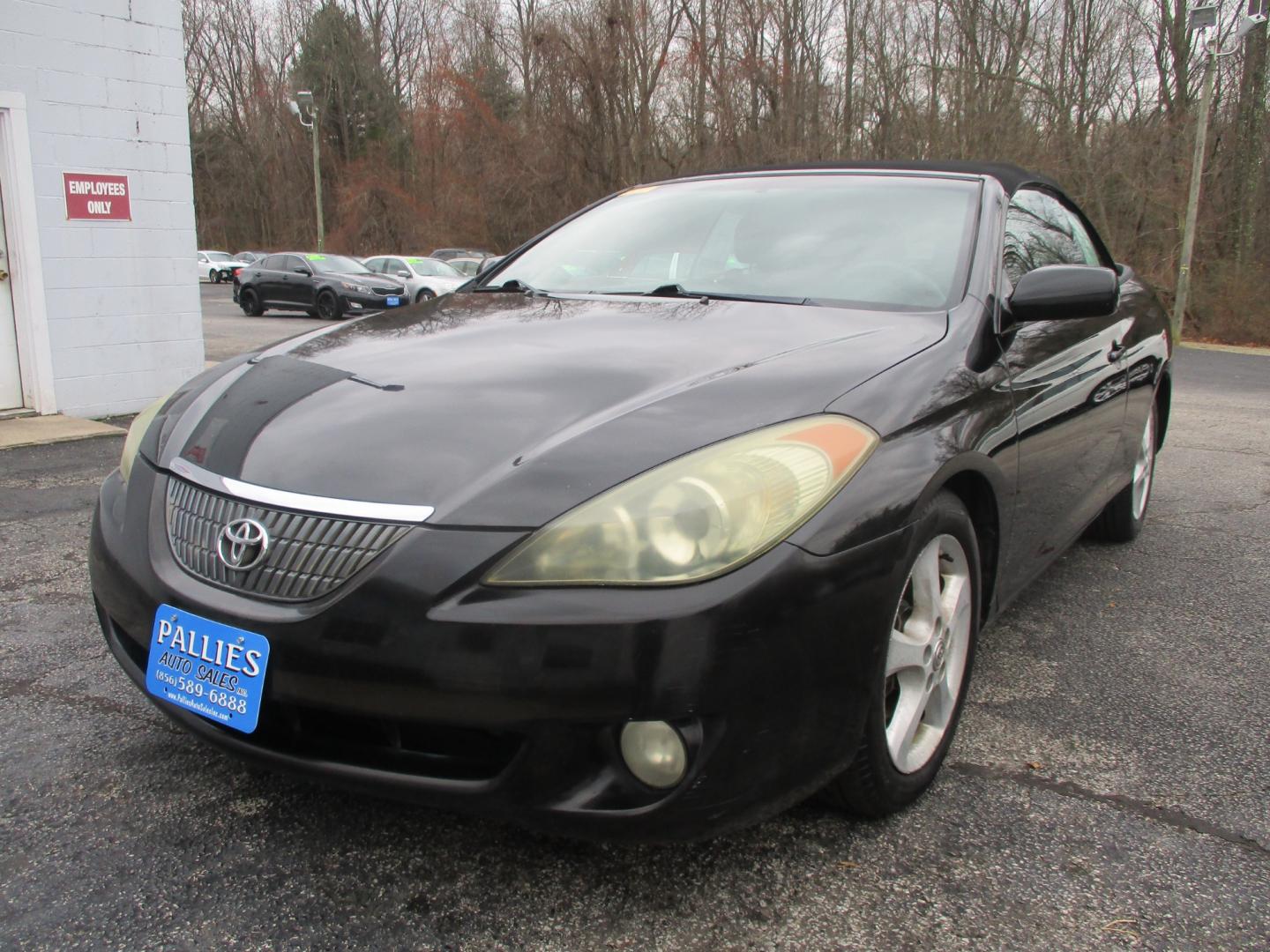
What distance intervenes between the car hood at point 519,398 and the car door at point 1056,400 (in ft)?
1.28

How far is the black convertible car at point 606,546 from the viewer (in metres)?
1.61

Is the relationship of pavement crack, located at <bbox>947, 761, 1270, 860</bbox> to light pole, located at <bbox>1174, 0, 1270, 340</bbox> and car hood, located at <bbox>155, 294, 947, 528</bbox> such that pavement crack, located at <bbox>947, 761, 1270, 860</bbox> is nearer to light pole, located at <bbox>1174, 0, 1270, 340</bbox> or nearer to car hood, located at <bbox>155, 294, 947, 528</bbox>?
car hood, located at <bbox>155, 294, 947, 528</bbox>

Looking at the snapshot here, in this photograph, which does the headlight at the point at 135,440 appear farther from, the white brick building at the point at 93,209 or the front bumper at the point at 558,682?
the white brick building at the point at 93,209

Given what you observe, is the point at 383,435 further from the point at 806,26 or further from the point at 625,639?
the point at 806,26

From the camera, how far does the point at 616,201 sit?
3635mm

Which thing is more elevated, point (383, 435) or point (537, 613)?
point (383, 435)

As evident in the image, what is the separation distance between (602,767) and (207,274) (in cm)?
4563

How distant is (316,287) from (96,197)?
13410 millimetres

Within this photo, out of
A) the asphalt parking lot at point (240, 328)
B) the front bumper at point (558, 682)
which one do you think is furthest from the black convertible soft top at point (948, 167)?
the asphalt parking lot at point (240, 328)

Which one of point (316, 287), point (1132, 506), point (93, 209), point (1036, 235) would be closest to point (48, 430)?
point (93, 209)

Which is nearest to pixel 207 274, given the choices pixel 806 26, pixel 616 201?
pixel 806 26

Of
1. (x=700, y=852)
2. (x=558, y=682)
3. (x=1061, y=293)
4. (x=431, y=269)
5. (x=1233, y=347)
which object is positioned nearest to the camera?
(x=558, y=682)

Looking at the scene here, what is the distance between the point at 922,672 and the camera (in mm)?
2115

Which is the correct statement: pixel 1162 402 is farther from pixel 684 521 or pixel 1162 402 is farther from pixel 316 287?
pixel 316 287
